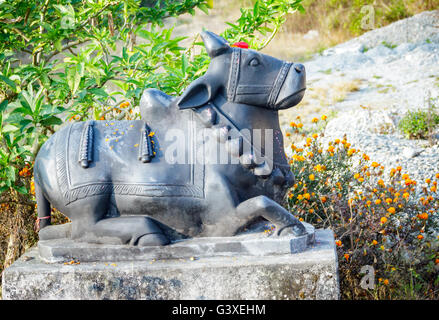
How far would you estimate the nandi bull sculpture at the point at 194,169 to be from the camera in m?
3.19

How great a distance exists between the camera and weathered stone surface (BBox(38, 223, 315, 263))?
3170mm

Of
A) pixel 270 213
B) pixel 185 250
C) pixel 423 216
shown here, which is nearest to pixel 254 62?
pixel 270 213

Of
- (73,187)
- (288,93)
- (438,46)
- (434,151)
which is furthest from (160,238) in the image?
(438,46)

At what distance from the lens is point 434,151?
661cm

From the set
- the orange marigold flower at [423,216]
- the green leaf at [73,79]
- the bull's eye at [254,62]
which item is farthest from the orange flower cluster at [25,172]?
the orange marigold flower at [423,216]

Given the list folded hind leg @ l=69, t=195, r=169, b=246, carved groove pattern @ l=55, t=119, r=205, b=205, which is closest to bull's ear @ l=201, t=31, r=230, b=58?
carved groove pattern @ l=55, t=119, r=205, b=205

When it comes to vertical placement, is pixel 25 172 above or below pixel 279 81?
below

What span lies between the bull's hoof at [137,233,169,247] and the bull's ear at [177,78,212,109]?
80 cm

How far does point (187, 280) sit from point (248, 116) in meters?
1.04

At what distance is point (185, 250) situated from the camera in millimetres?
3178

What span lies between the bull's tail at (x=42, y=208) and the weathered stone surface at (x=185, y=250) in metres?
0.34

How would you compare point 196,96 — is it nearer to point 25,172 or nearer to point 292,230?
point 292,230

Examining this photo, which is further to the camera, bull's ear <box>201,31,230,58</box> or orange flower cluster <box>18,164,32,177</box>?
orange flower cluster <box>18,164,32,177</box>

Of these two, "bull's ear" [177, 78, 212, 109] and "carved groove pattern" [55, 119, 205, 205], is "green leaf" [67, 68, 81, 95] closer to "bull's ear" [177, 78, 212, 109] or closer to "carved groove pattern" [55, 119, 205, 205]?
"carved groove pattern" [55, 119, 205, 205]
